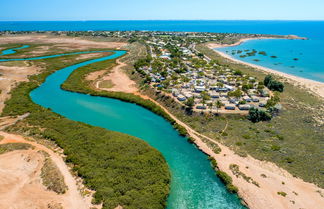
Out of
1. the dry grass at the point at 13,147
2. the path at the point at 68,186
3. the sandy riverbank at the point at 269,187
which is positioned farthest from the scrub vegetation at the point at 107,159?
the sandy riverbank at the point at 269,187

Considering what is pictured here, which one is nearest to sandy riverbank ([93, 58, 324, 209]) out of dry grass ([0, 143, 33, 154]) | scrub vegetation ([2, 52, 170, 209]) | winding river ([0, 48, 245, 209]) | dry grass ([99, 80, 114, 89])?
winding river ([0, 48, 245, 209])

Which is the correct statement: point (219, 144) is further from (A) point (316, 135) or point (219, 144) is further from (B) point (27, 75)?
(B) point (27, 75)

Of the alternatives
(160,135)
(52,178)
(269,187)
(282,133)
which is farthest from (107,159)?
(282,133)

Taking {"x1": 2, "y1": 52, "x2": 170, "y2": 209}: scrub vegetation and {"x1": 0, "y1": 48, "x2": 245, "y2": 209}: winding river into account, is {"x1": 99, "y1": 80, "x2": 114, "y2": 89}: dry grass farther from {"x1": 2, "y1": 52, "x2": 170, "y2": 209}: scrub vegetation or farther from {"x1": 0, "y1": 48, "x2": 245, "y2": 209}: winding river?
{"x1": 2, "y1": 52, "x2": 170, "y2": 209}: scrub vegetation

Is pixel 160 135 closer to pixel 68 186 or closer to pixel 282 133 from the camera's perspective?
pixel 68 186

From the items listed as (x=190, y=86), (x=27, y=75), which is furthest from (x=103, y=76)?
(x=190, y=86)

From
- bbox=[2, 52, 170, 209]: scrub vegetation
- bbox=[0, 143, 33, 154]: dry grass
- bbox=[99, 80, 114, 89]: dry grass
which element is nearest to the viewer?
bbox=[2, 52, 170, 209]: scrub vegetation

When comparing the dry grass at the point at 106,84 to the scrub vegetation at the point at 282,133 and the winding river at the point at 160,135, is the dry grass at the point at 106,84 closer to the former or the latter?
the winding river at the point at 160,135
